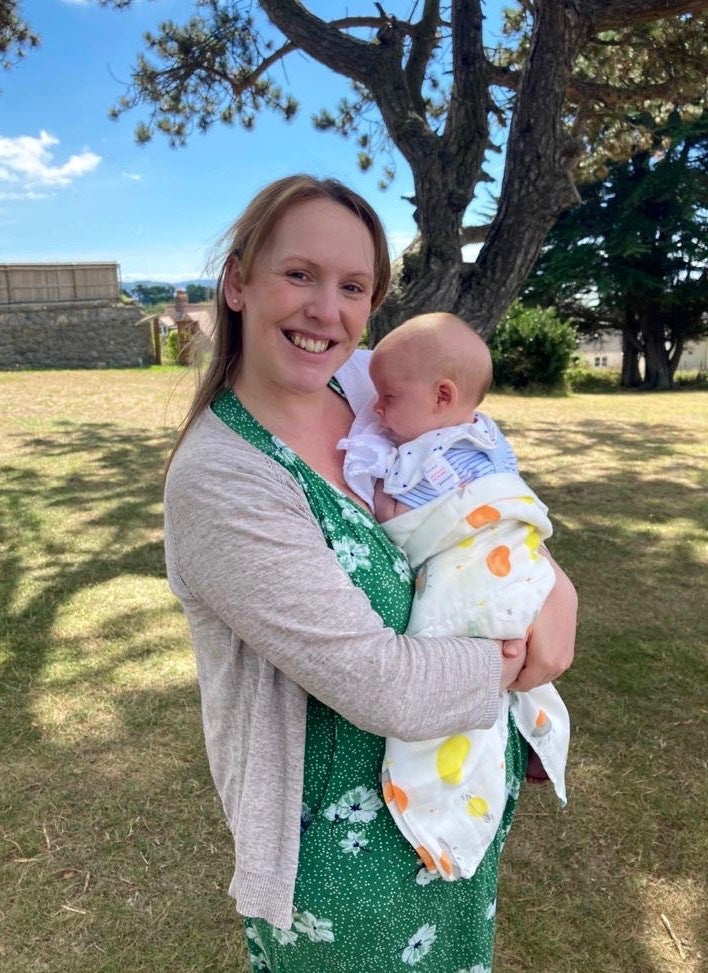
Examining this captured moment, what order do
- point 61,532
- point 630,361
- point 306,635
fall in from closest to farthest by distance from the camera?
point 306,635 < point 61,532 < point 630,361

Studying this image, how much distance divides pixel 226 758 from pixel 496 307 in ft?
9.97

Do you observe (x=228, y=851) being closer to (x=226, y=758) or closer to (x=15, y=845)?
(x=15, y=845)

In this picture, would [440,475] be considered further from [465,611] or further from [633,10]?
[633,10]

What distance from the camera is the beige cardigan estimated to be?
0.99 m

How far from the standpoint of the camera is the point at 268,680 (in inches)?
41.5

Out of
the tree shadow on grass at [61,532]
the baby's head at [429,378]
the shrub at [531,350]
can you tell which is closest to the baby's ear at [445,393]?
the baby's head at [429,378]

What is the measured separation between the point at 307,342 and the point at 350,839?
27.4 inches

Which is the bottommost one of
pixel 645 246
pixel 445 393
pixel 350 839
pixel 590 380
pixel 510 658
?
pixel 590 380

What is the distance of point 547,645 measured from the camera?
117 centimetres

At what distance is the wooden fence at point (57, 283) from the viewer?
1944 centimetres

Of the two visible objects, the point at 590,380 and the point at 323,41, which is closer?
the point at 323,41

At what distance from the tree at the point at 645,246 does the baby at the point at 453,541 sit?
19.8m

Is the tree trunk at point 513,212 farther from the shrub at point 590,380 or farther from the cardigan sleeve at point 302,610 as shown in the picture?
the shrub at point 590,380

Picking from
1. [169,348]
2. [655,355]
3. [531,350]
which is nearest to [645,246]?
[655,355]
